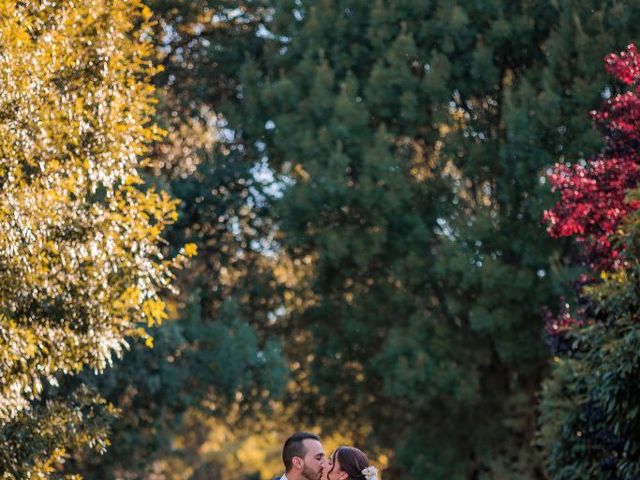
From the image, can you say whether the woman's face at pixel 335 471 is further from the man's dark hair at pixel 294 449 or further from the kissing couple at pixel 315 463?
the man's dark hair at pixel 294 449

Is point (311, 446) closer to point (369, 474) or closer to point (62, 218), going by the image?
point (369, 474)

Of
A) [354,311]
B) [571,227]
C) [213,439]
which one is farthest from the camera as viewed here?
[213,439]

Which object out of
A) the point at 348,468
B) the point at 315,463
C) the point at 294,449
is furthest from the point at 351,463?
the point at 294,449

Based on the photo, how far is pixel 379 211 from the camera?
24.0 m

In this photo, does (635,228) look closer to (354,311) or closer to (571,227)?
(571,227)

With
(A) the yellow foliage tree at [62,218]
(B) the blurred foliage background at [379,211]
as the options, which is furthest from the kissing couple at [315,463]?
(B) the blurred foliage background at [379,211]

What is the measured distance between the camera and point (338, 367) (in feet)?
87.7

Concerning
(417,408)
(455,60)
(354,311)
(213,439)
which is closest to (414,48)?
(455,60)

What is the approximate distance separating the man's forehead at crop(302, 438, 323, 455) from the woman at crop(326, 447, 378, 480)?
22 cm

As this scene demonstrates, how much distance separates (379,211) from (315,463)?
541 inches

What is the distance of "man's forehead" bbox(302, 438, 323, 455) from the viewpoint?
10484 millimetres

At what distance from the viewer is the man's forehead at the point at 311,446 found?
10.5 m

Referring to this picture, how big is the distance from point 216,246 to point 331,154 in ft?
13.3

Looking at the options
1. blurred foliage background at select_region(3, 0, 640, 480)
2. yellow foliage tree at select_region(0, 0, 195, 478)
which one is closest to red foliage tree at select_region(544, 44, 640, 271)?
yellow foliage tree at select_region(0, 0, 195, 478)
